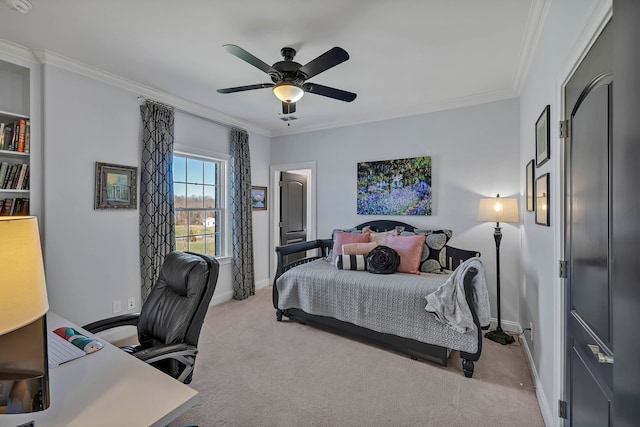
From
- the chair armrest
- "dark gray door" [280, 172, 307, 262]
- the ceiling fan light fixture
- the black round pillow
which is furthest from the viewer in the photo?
"dark gray door" [280, 172, 307, 262]

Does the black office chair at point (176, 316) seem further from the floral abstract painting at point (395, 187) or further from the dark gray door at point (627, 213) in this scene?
the floral abstract painting at point (395, 187)

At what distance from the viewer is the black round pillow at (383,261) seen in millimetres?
3117

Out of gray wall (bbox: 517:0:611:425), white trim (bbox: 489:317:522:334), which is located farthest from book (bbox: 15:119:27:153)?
white trim (bbox: 489:317:522:334)

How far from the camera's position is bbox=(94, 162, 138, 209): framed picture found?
2870 mm

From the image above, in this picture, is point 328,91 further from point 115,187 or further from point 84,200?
point 84,200

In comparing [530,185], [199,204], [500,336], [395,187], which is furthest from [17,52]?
[500,336]

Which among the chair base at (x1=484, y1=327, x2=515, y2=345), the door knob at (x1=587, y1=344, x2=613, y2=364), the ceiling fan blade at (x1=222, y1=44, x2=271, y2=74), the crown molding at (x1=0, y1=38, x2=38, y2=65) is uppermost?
the crown molding at (x1=0, y1=38, x2=38, y2=65)

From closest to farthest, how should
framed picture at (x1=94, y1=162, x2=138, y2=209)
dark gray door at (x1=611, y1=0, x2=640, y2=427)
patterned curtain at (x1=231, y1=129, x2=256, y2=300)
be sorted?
dark gray door at (x1=611, y1=0, x2=640, y2=427)
framed picture at (x1=94, y1=162, x2=138, y2=209)
patterned curtain at (x1=231, y1=129, x2=256, y2=300)

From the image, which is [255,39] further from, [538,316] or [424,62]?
[538,316]

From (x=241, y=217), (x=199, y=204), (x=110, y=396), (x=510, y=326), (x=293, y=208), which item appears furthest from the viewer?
(x=293, y=208)

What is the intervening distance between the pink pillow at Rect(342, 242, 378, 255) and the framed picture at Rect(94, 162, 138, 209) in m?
2.30

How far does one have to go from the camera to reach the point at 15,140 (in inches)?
96.7

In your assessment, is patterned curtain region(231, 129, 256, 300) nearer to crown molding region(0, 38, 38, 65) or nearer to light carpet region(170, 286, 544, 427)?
light carpet region(170, 286, 544, 427)

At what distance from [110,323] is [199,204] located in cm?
243
